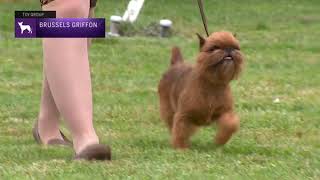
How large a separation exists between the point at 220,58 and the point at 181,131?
0.61 metres

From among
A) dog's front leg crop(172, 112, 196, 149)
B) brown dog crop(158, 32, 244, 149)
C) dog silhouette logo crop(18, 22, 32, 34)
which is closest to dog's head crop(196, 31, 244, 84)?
brown dog crop(158, 32, 244, 149)

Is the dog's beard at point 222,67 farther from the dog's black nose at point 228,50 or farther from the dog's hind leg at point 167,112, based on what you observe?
the dog's hind leg at point 167,112

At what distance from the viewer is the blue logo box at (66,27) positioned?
4855 mm

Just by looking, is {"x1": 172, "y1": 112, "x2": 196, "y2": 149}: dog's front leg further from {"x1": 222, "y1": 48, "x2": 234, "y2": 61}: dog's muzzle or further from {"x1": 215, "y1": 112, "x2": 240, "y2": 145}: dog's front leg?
{"x1": 222, "y1": 48, "x2": 234, "y2": 61}: dog's muzzle

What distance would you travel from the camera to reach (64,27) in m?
4.83

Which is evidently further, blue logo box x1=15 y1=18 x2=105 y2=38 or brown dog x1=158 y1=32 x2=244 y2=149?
brown dog x1=158 y1=32 x2=244 y2=149

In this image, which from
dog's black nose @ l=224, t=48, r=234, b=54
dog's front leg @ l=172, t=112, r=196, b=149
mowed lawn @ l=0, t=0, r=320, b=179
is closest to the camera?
mowed lawn @ l=0, t=0, r=320, b=179

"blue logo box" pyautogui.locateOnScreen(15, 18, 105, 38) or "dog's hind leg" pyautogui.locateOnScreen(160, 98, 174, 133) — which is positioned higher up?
"blue logo box" pyautogui.locateOnScreen(15, 18, 105, 38)

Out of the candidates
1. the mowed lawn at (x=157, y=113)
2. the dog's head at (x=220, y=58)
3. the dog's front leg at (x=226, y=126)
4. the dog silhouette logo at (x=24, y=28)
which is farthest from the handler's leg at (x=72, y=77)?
the dog's front leg at (x=226, y=126)

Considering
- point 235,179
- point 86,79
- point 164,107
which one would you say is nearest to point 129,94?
point 164,107

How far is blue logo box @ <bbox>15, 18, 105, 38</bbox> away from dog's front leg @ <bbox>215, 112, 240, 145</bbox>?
96cm

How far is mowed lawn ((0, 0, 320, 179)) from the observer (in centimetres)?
467

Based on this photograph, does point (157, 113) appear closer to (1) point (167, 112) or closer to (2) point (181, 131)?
(1) point (167, 112)

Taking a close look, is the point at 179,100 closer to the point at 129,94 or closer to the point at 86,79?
the point at 86,79
